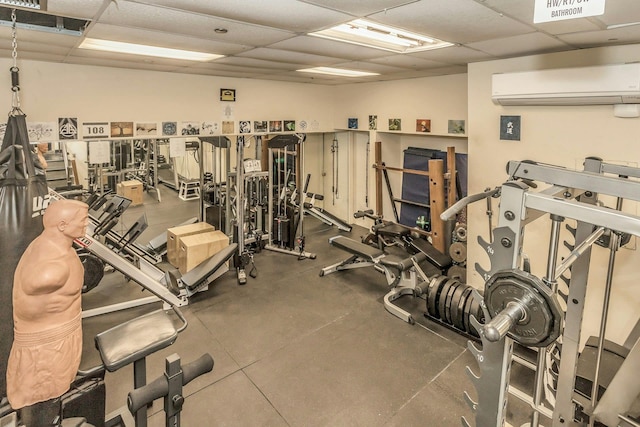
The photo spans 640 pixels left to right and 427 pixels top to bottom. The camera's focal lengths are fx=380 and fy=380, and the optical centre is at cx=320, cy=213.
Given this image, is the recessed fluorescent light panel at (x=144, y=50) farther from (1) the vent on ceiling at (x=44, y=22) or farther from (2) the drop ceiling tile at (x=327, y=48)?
(2) the drop ceiling tile at (x=327, y=48)

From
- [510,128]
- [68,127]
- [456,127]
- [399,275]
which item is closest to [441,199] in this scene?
[456,127]

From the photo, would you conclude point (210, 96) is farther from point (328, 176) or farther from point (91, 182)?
point (328, 176)

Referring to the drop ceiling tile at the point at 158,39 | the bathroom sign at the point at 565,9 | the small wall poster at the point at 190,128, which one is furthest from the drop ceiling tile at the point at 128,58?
the bathroom sign at the point at 565,9

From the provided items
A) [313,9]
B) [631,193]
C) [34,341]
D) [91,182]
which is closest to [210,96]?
[91,182]

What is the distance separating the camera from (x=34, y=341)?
5.41 feet

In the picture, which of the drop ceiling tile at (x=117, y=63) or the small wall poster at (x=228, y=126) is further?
the small wall poster at (x=228, y=126)

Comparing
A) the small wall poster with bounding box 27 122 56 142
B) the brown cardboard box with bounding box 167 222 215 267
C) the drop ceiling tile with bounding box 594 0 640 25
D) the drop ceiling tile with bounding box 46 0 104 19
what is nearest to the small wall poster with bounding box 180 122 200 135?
the brown cardboard box with bounding box 167 222 215 267

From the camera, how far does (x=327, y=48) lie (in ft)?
10.1

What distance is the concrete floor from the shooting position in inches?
102

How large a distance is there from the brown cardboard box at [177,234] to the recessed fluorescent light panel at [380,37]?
332cm

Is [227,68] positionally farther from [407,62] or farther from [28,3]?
[28,3]

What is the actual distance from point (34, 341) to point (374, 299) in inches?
125

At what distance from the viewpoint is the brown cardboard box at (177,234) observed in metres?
4.99

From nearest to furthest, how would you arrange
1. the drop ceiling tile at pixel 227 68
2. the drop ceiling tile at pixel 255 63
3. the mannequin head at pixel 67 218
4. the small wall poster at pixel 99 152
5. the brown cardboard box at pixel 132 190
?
the mannequin head at pixel 67 218 < the drop ceiling tile at pixel 255 63 < the drop ceiling tile at pixel 227 68 < the small wall poster at pixel 99 152 < the brown cardboard box at pixel 132 190
